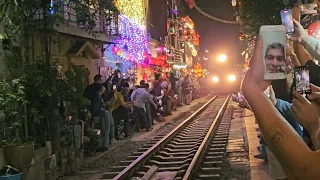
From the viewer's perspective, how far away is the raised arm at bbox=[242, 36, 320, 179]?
1.75 m

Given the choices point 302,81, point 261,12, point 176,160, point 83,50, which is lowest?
point 176,160

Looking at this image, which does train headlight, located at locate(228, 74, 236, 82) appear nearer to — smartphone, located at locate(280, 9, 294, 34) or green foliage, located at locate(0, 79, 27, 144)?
green foliage, located at locate(0, 79, 27, 144)

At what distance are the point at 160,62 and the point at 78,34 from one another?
1573 centimetres

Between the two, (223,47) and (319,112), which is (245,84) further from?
(223,47)

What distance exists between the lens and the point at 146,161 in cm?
1086

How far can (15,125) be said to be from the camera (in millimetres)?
8406

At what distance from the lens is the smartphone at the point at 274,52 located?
6.75 feet

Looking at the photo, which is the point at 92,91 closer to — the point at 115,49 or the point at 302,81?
the point at 115,49

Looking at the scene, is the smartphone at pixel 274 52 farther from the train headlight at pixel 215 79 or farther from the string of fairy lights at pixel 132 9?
the train headlight at pixel 215 79

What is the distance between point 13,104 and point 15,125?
437 mm

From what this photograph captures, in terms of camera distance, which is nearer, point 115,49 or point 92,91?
point 92,91

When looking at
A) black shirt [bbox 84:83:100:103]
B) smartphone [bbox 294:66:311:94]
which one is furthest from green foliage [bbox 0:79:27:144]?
smartphone [bbox 294:66:311:94]

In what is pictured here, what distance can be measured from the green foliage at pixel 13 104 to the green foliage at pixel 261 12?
6.91 metres

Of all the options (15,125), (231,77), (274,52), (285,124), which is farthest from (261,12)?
(231,77)
